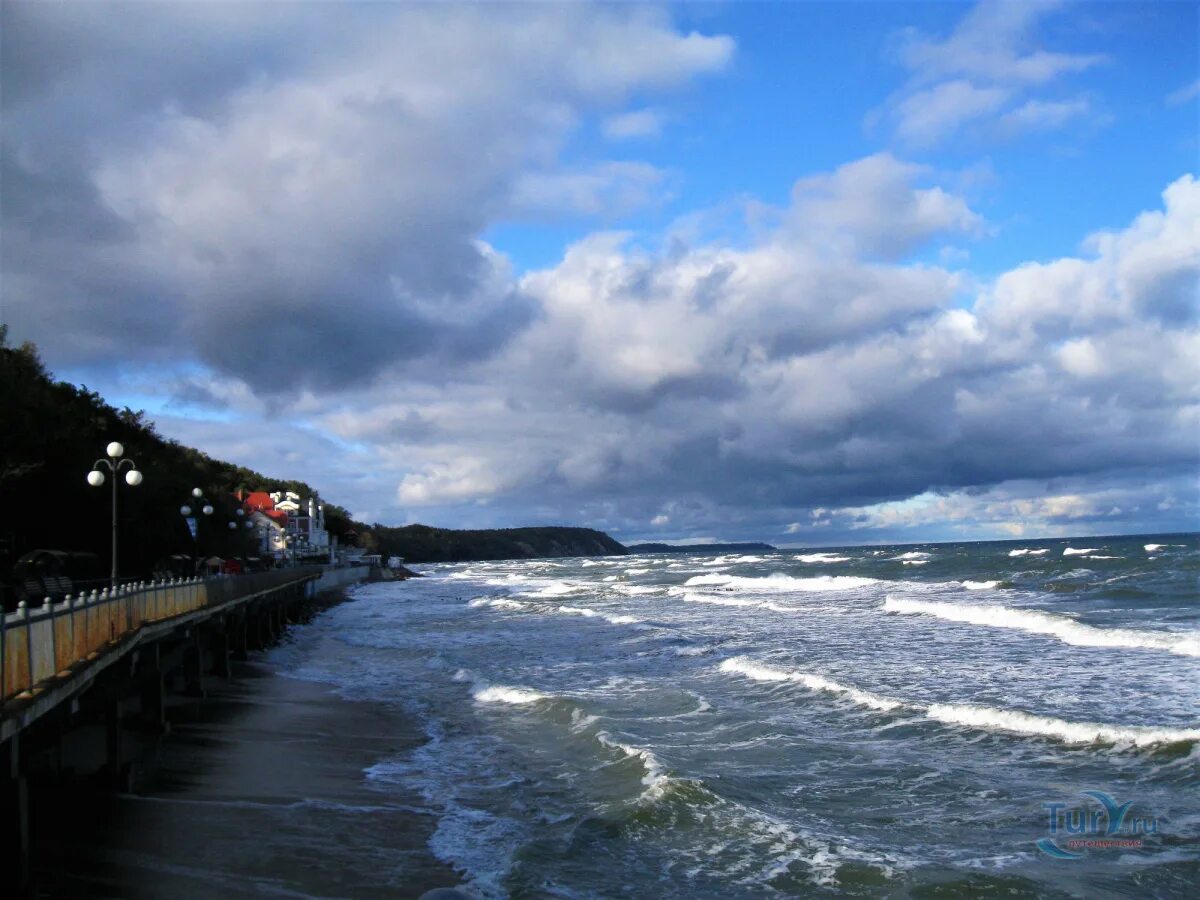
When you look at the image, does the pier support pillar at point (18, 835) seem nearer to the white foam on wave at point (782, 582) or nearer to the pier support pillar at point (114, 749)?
the pier support pillar at point (114, 749)

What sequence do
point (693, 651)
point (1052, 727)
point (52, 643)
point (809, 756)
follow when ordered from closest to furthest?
point (52, 643) → point (809, 756) → point (1052, 727) → point (693, 651)

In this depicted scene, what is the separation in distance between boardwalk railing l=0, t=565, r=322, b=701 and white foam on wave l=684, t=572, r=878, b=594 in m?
39.4

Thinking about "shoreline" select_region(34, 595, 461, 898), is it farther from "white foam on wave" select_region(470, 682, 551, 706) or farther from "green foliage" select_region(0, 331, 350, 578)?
"green foliage" select_region(0, 331, 350, 578)

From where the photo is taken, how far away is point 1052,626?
2730cm

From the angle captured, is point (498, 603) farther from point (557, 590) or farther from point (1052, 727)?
point (1052, 727)

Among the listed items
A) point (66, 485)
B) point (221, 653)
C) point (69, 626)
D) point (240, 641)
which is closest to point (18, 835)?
point (69, 626)

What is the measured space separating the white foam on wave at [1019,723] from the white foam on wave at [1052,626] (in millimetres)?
8516

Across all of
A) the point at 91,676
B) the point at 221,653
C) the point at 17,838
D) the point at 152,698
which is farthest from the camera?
the point at 221,653

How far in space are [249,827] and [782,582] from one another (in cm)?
5240

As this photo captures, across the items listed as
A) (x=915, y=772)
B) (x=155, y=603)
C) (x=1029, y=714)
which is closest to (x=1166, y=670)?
(x=1029, y=714)

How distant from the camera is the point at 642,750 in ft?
44.1

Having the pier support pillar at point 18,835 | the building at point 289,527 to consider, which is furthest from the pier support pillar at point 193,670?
the building at point 289,527

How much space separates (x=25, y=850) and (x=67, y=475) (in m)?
30.3

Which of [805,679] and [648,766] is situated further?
[805,679]
